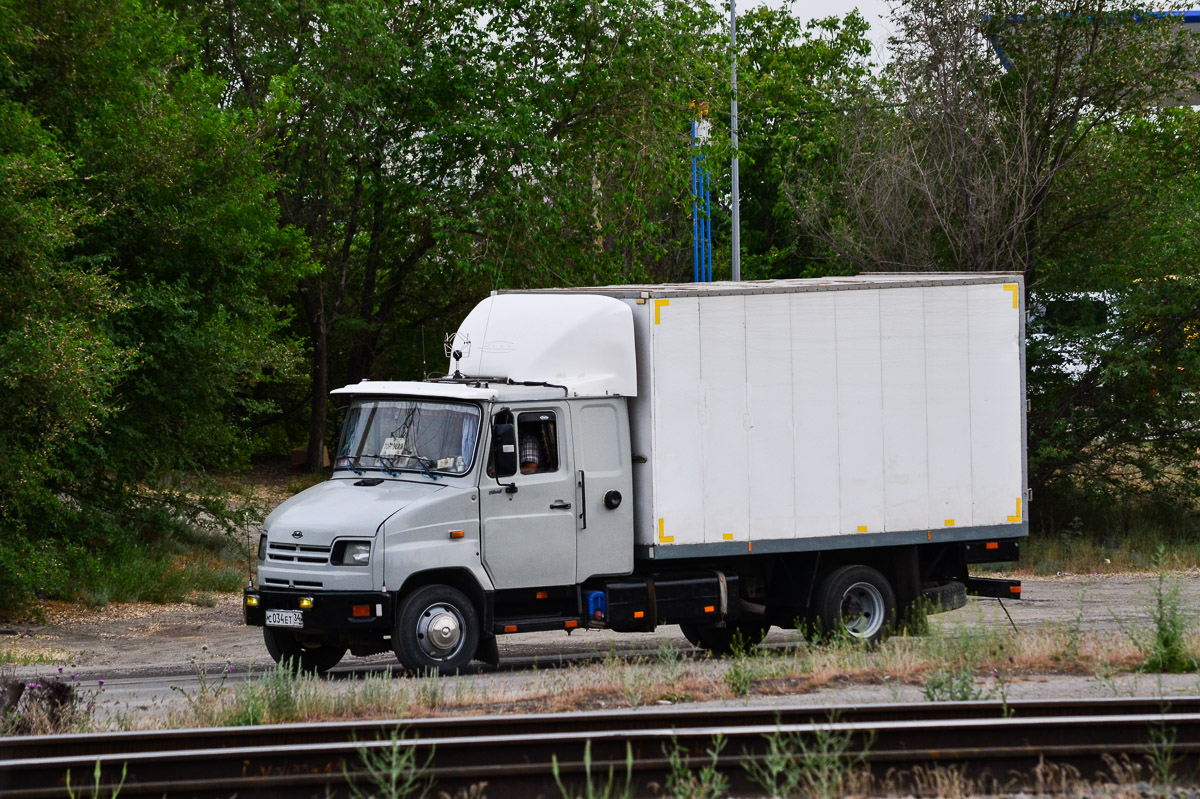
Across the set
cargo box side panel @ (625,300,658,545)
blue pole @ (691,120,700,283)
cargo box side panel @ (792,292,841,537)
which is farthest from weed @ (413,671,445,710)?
blue pole @ (691,120,700,283)

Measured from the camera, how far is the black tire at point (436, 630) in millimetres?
11594

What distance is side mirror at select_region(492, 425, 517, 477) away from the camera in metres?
12.0

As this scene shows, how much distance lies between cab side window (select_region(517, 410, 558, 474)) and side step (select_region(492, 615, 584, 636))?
1.33 metres

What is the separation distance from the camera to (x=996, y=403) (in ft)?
44.6

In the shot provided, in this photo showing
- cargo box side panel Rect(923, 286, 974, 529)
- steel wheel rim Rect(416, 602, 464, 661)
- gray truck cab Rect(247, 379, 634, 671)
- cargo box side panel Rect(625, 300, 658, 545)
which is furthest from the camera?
cargo box side panel Rect(923, 286, 974, 529)

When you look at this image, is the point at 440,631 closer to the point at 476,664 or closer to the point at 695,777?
the point at 476,664

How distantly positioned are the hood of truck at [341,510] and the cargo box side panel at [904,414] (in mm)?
4363

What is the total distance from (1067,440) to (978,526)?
37.0ft

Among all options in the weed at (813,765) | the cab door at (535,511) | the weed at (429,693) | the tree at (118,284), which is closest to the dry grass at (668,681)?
the weed at (429,693)

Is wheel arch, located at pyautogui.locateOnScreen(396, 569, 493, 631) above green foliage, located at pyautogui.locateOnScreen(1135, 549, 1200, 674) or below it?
above

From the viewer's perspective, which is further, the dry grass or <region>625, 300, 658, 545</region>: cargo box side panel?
<region>625, 300, 658, 545</region>: cargo box side panel

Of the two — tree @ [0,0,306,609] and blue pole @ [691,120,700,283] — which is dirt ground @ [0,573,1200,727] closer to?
tree @ [0,0,306,609]

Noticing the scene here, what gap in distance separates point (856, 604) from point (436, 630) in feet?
14.2

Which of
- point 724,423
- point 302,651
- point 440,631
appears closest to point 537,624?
point 440,631
